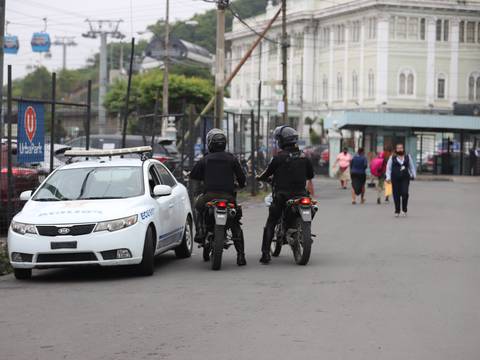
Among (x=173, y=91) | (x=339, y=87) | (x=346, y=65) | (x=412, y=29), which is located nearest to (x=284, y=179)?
(x=173, y=91)

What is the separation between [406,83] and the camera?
9162 cm

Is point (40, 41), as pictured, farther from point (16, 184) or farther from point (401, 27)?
point (16, 184)

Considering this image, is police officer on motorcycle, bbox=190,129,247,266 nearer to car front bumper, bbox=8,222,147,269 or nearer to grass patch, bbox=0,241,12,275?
car front bumper, bbox=8,222,147,269

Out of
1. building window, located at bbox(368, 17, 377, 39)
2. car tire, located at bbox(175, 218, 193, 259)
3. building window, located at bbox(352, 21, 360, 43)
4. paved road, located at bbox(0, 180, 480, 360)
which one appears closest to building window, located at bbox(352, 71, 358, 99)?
building window, located at bbox(352, 21, 360, 43)

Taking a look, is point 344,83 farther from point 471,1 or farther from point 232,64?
point 232,64

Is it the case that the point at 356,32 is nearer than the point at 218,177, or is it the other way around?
the point at 218,177

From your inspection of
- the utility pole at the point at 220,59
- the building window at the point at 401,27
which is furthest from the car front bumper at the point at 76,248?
Result: the building window at the point at 401,27

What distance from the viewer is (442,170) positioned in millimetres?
64250

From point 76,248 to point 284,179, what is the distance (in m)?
3.48

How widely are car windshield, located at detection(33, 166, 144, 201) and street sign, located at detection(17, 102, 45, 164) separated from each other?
7.58 ft

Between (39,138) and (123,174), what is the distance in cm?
313

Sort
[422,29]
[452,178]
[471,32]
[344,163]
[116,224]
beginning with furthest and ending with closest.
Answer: [471,32] < [422,29] < [452,178] < [344,163] < [116,224]

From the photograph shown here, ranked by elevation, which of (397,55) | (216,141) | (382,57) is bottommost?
(216,141)

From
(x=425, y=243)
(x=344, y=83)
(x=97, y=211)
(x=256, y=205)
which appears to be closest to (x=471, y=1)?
(x=344, y=83)
